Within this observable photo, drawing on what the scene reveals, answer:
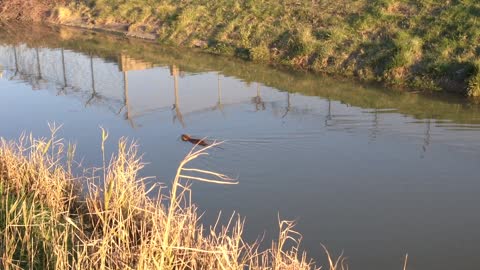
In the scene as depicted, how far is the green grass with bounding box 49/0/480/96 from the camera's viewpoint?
13.6m

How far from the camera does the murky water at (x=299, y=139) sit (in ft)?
22.8

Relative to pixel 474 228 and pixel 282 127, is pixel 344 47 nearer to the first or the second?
pixel 282 127

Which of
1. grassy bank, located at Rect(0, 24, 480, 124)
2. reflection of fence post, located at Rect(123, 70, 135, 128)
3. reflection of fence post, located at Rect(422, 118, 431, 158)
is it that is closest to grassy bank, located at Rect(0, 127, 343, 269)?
reflection of fence post, located at Rect(422, 118, 431, 158)

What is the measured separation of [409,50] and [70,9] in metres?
19.8

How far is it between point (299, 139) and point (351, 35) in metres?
6.57

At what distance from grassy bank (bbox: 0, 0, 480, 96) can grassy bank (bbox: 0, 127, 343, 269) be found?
26.9ft

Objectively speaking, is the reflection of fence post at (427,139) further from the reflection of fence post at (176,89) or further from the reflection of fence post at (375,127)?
the reflection of fence post at (176,89)

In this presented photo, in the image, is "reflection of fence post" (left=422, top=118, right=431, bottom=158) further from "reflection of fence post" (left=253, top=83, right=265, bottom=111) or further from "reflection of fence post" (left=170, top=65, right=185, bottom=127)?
"reflection of fence post" (left=170, top=65, right=185, bottom=127)

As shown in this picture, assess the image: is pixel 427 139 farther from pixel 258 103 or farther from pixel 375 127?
pixel 258 103

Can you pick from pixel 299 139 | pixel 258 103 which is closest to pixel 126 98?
pixel 258 103

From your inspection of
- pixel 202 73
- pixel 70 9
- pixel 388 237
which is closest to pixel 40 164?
pixel 388 237

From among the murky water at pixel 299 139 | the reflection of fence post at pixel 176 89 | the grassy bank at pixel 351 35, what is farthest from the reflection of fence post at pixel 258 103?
the grassy bank at pixel 351 35

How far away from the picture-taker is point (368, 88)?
45.0 ft

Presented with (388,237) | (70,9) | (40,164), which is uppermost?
(70,9)
